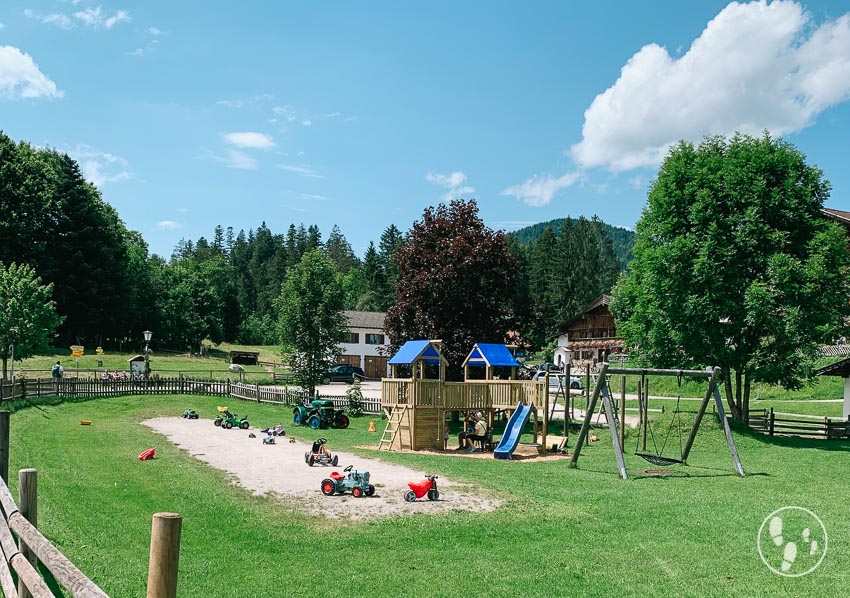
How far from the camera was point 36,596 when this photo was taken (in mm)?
4809

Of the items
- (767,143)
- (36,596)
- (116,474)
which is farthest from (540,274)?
(36,596)

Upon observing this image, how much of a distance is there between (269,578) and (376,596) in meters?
1.60

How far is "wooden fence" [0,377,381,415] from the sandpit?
12262 millimetres

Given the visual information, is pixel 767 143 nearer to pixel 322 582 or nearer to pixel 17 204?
pixel 322 582

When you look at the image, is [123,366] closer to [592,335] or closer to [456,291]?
[456,291]

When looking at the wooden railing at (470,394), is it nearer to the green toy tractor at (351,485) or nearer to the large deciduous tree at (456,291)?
the large deciduous tree at (456,291)

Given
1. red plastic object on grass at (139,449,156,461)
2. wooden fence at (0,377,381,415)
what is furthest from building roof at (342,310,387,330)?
red plastic object on grass at (139,449,156,461)

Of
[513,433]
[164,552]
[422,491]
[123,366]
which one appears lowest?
[513,433]

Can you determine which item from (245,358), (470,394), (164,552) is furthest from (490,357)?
(245,358)

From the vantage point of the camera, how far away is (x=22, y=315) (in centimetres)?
4100

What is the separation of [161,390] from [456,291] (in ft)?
75.3

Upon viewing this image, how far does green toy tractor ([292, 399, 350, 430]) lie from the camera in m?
32.7

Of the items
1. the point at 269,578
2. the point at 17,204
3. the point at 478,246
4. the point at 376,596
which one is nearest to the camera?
the point at 376,596

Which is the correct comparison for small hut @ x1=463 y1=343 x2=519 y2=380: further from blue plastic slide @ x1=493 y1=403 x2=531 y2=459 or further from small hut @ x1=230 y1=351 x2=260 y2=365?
small hut @ x1=230 y1=351 x2=260 y2=365
